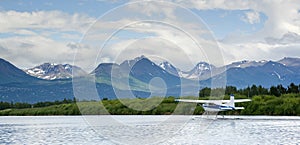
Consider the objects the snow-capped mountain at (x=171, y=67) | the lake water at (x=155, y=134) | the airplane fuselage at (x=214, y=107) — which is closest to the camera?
the snow-capped mountain at (x=171, y=67)

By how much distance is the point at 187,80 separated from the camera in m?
32.2

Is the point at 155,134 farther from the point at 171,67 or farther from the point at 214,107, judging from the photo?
the point at 214,107

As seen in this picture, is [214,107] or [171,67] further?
[214,107]

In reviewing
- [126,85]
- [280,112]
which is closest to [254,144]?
[126,85]

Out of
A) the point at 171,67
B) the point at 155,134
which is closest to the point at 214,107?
the point at 155,134

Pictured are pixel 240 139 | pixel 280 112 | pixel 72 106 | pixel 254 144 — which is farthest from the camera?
pixel 72 106

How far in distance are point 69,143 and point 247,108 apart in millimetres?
59247

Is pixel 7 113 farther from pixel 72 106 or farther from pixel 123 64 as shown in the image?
pixel 123 64

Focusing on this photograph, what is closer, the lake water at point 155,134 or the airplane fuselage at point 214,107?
the lake water at point 155,134

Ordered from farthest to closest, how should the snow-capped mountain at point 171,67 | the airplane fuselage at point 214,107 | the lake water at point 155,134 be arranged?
1. the airplane fuselage at point 214,107
2. the lake water at point 155,134
3. the snow-capped mountain at point 171,67

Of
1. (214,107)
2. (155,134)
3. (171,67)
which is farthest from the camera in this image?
(214,107)

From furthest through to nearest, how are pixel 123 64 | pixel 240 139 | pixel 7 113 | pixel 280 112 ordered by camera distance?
1. pixel 7 113
2. pixel 280 112
3. pixel 240 139
4. pixel 123 64

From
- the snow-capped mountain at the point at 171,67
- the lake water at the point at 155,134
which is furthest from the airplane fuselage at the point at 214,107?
the snow-capped mountain at the point at 171,67

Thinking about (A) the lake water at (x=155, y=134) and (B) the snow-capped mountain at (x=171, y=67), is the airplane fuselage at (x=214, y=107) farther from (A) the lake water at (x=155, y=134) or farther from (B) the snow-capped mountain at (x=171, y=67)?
(B) the snow-capped mountain at (x=171, y=67)
